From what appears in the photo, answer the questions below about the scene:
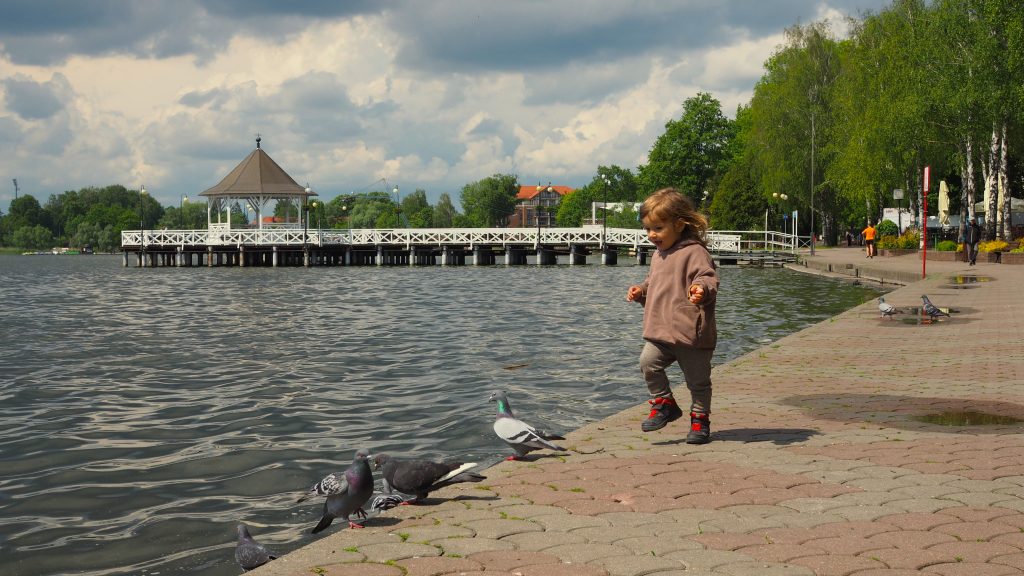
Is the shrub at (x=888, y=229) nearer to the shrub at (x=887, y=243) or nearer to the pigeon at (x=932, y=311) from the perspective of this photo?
the shrub at (x=887, y=243)

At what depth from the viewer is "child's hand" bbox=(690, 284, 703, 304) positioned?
5.55 m

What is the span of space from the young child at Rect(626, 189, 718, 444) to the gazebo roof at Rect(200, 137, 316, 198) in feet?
209

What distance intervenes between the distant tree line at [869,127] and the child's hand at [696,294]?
1296 inches

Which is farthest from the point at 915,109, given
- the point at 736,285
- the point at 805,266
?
the point at 736,285

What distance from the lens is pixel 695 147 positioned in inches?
3393

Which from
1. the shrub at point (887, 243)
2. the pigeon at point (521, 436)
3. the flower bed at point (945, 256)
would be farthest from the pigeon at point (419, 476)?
the shrub at point (887, 243)

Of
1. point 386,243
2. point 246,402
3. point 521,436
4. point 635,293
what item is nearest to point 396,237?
point 386,243

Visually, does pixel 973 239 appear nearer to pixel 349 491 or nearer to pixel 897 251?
pixel 897 251

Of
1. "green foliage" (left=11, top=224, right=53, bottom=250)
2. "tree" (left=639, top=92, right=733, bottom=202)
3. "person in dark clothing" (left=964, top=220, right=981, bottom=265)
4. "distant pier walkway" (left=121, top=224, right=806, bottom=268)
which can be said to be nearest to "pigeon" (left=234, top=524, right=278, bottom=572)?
"person in dark clothing" (left=964, top=220, right=981, bottom=265)

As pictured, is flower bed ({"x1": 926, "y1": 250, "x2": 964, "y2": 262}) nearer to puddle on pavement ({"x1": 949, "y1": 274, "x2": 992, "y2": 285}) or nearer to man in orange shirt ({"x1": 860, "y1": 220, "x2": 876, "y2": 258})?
man in orange shirt ({"x1": 860, "y1": 220, "x2": 876, "y2": 258})

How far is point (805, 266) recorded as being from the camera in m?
42.6

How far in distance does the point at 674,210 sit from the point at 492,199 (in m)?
164

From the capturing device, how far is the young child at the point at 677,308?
19.0ft

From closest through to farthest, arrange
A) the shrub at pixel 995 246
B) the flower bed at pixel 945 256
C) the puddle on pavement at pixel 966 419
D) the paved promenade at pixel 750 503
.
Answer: the paved promenade at pixel 750 503, the puddle on pavement at pixel 966 419, the shrub at pixel 995 246, the flower bed at pixel 945 256
